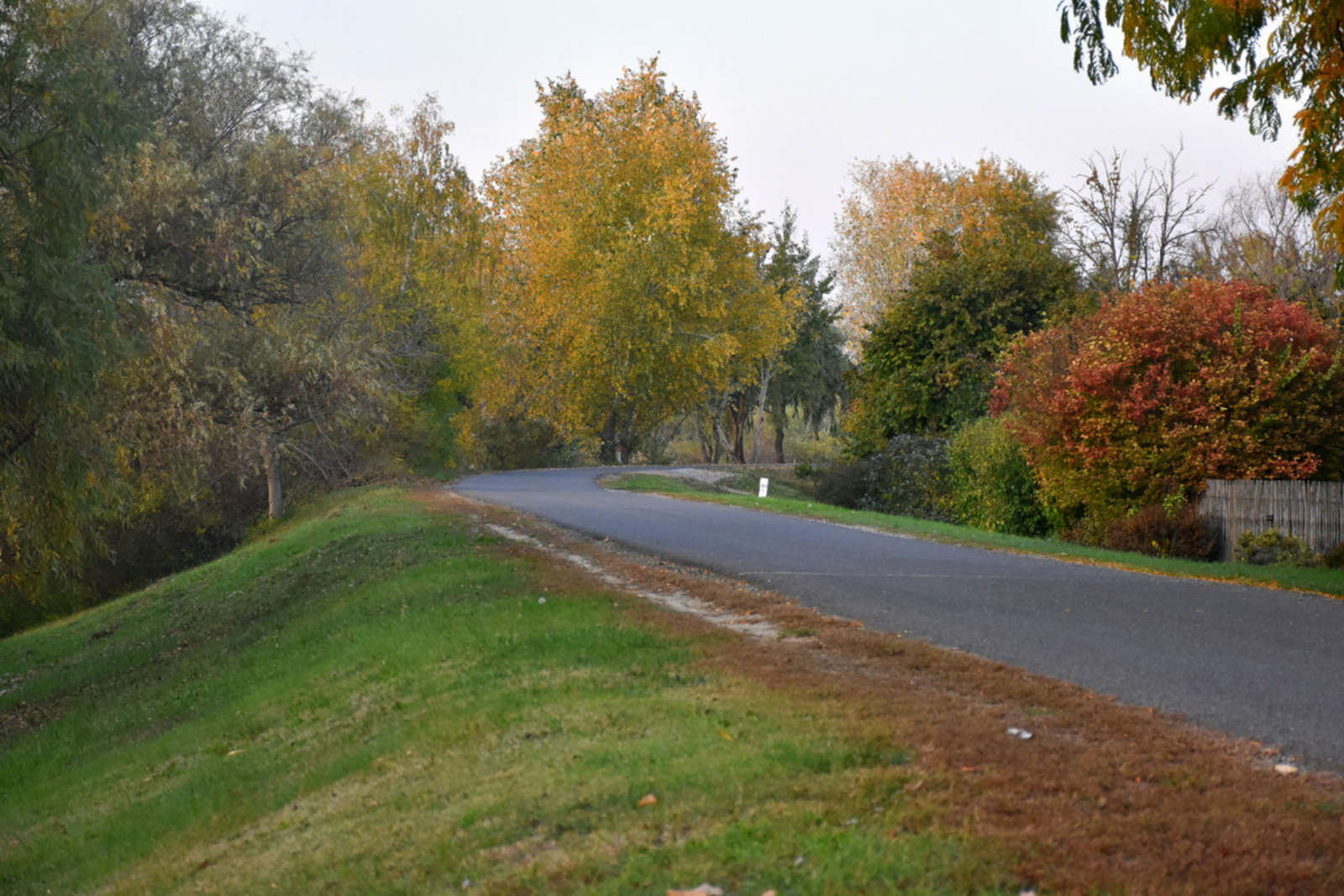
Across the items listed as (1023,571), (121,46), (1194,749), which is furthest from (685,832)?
(121,46)

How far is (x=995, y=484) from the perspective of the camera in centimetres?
2620

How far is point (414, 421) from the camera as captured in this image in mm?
44625

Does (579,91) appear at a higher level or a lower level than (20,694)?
higher

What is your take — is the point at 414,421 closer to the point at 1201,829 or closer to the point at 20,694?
the point at 20,694

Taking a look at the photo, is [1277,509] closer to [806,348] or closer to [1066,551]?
[1066,551]

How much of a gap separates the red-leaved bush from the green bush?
242 centimetres

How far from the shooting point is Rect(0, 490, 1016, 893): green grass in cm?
510

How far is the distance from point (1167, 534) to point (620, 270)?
28.9m

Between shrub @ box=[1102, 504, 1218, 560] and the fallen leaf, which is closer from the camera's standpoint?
the fallen leaf

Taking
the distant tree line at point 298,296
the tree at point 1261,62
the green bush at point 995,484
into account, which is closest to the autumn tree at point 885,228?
the distant tree line at point 298,296

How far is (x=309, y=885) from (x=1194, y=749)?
4.65m

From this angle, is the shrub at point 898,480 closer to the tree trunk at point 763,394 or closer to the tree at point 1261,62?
the tree at point 1261,62

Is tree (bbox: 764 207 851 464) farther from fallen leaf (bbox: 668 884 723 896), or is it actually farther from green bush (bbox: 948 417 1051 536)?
fallen leaf (bbox: 668 884 723 896)

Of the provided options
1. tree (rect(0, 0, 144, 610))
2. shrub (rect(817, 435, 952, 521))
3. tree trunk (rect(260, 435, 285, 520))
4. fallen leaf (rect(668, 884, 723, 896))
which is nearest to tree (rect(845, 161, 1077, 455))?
shrub (rect(817, 435, 952, 521))
